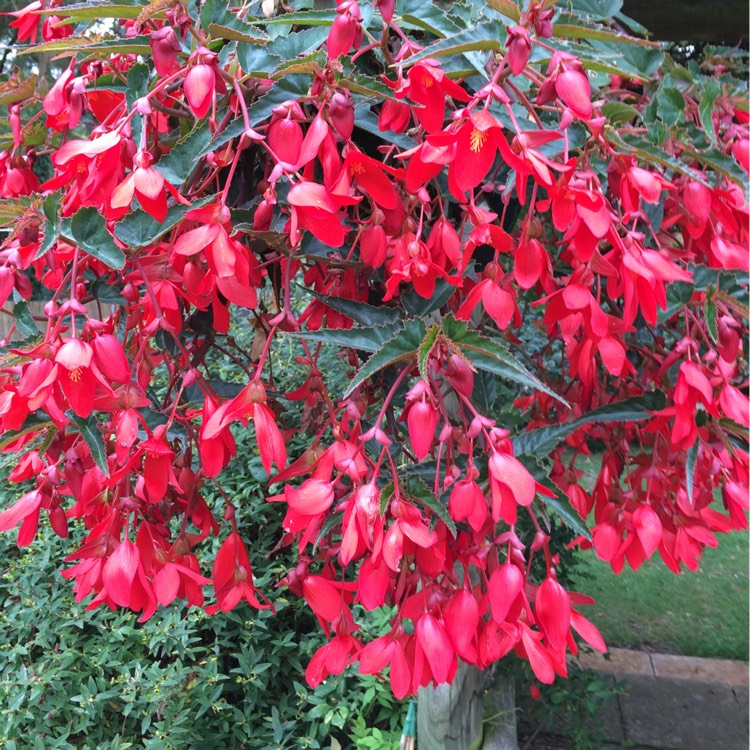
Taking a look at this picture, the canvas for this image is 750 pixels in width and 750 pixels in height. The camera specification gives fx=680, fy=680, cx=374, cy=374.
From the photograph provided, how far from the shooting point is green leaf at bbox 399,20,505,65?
455 mm

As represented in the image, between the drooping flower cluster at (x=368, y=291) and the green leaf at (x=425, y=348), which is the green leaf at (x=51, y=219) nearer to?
the drooping flower cluster at (x=368, y=291)

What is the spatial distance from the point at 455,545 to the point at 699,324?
32 cm

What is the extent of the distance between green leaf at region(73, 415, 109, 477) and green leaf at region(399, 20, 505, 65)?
351mm

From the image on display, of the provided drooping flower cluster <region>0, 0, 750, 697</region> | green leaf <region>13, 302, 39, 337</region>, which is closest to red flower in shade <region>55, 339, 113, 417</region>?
drooping flower cluster <region>0, 0, 750, 697</region>

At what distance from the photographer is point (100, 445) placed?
525 mm

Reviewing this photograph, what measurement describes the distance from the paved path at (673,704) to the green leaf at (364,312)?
1.30 metres

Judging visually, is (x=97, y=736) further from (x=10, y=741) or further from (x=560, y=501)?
(x=560, y=501)

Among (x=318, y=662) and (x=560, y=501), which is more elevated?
(x=560, y=501)

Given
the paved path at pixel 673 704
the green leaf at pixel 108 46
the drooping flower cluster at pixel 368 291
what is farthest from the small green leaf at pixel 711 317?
the paved path at pixel 673 704

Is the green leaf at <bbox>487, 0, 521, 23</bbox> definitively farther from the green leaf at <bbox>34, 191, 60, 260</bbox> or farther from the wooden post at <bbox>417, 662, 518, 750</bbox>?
the wooden post at <bbox>417, 662, 518, 750</bbox>

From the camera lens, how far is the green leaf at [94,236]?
47 cm

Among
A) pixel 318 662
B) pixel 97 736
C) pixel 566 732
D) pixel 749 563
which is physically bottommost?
pixel 749 563

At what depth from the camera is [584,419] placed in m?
0.65

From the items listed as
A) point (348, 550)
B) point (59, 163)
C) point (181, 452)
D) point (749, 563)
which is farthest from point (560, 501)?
point (749, 563)
